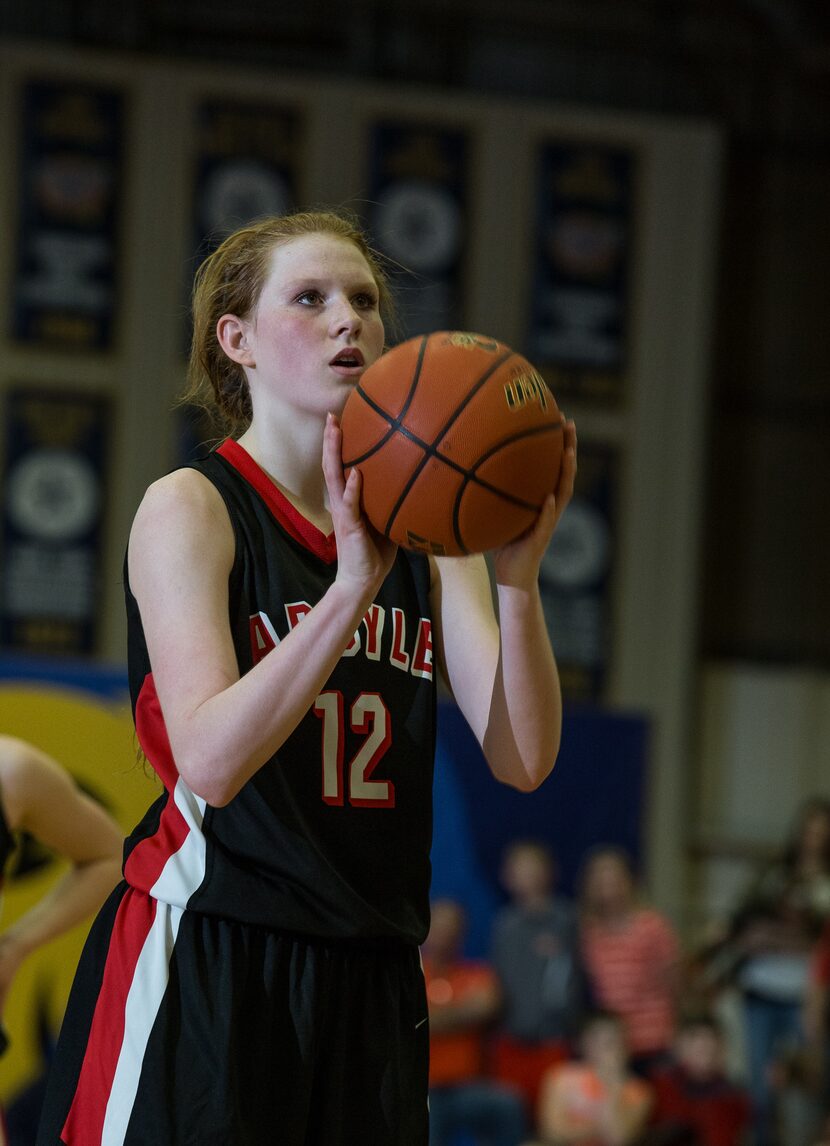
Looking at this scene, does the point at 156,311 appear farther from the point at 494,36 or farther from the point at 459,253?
the point at 494,36

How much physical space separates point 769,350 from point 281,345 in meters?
10.5

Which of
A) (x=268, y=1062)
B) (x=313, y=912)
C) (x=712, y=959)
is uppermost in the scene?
(x=313, y=912)

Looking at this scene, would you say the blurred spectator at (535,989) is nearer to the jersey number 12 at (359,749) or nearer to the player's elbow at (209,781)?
the jersey number 12 at (359,749)

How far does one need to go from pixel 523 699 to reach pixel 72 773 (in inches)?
215

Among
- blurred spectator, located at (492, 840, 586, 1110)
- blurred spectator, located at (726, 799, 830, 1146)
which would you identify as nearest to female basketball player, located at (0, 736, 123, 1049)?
blurred spectator, located at (492, 840, 586, 1110)

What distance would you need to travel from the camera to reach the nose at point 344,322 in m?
2.22

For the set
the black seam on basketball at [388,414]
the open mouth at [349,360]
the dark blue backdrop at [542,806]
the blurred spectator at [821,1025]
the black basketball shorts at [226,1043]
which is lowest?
the blurred spectator at [821,1025]

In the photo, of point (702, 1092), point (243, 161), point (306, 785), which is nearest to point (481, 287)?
point (243, 161)

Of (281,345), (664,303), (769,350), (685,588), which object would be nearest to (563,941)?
(685,588)

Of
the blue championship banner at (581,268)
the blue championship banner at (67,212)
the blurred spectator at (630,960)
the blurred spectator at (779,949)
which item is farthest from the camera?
the blue championship banner at (581,268)

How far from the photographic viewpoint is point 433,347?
2.10m

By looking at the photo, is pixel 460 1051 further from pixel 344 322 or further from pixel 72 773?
pixel 344 322

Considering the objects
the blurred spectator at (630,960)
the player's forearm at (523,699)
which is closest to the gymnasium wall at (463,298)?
the blurred spectator at (630,960)

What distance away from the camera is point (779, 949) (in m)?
8.66
